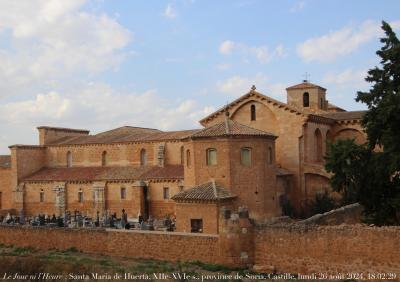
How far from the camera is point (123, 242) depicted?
25.6 metres

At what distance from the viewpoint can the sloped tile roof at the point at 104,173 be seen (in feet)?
138

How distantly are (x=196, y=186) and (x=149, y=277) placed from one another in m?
10.2

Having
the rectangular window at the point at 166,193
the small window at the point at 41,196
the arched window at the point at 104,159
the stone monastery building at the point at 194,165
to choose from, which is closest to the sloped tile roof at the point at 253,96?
the stone monastery building at the point at 194,165

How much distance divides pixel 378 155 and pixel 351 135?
1756 centimetres

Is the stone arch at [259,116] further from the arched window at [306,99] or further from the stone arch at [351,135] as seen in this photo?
the arched window at [306,99]

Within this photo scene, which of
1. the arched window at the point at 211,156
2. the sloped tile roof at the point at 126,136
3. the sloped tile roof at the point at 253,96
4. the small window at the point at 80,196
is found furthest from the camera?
the small window at the point at 80,196

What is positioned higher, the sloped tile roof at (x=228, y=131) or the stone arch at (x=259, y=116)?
the stone arch at (x=259, y=116)

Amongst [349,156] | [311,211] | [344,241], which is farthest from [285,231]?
[311,211]

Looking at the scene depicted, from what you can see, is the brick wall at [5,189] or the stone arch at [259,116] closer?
the stone arch at [259,116]

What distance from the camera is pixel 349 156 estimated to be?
24391 mm

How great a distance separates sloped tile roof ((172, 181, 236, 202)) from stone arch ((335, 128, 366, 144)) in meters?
13.9

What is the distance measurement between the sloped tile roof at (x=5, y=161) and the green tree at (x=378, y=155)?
112 feet

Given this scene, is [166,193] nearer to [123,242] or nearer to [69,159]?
[69,159]

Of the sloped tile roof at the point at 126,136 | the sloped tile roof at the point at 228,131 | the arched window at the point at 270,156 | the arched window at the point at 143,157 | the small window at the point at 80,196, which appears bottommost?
the small window at the point at 80,196
